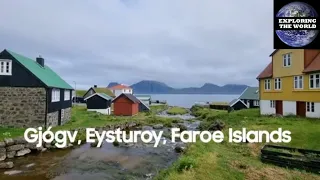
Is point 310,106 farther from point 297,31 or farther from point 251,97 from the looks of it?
point 251,97

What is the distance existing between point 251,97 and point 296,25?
5188cm

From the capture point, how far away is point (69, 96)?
3753 cm

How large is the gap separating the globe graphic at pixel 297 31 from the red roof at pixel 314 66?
21568 mm

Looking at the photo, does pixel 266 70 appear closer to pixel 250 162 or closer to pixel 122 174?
pixel 250 162

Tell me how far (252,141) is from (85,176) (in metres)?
12.8

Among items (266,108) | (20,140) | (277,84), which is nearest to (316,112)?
(277,84)

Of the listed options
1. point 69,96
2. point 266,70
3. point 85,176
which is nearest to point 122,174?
point 85,176

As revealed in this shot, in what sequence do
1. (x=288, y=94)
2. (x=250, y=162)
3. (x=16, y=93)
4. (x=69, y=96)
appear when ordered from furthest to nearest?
(x=69, y=96), (x=288, y=94), (x=16, y=93), (x=250, y=162)

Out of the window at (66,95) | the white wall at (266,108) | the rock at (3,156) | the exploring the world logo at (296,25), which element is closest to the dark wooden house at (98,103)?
the window at (66,95)

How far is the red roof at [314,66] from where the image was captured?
27753mm

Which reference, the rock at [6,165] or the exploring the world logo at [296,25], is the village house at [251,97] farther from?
the rock at [6,165]

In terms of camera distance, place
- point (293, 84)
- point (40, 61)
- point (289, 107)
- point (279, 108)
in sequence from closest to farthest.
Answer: point (293, 84)
point (289, 107)
point (279, 108)
point (40, 61)

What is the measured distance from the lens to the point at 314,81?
28.4 meters

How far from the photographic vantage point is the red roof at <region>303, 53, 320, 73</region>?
27.8 metres
